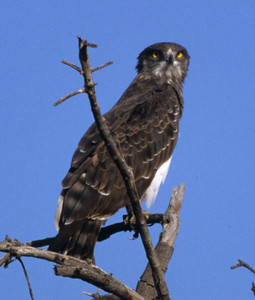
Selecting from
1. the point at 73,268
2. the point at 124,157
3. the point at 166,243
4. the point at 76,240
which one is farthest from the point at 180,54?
the point at 73,268

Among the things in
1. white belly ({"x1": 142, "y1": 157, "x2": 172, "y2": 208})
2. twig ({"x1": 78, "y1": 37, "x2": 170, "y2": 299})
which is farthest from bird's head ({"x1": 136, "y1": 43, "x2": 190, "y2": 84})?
twig ({"x1": 78, "y1": 37, "x2": 170, "y2": 299})

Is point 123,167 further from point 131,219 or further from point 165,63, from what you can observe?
point 165,63

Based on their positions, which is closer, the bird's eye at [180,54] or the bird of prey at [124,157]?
the bird of prey at [124,157]

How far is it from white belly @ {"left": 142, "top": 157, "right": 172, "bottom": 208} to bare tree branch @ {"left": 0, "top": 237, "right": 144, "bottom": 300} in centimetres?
221

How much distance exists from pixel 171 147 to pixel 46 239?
2.49 m

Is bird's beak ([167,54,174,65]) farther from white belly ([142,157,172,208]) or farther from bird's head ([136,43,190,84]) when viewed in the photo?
white belly ([142,157,172,208])

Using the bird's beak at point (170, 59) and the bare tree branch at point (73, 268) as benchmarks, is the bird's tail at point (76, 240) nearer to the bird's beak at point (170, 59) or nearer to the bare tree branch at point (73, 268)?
the bare tree branch at point (73, 268)

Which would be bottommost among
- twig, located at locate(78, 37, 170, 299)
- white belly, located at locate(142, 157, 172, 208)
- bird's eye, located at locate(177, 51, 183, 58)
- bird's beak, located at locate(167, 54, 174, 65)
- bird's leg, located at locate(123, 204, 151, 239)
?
twig, located at locate(78, 37, 170, 299)

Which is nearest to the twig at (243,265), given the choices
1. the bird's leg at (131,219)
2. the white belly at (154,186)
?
the bird's leg at (131,219)

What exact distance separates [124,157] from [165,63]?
2724 mm

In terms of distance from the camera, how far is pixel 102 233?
6.22 m

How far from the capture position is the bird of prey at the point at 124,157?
5668 mm

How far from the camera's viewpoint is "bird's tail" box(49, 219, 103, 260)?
17.8 feet

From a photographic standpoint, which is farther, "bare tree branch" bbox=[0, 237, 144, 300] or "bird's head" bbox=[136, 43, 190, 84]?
"bird's head" bbox=[136, 43, 190, 84]
